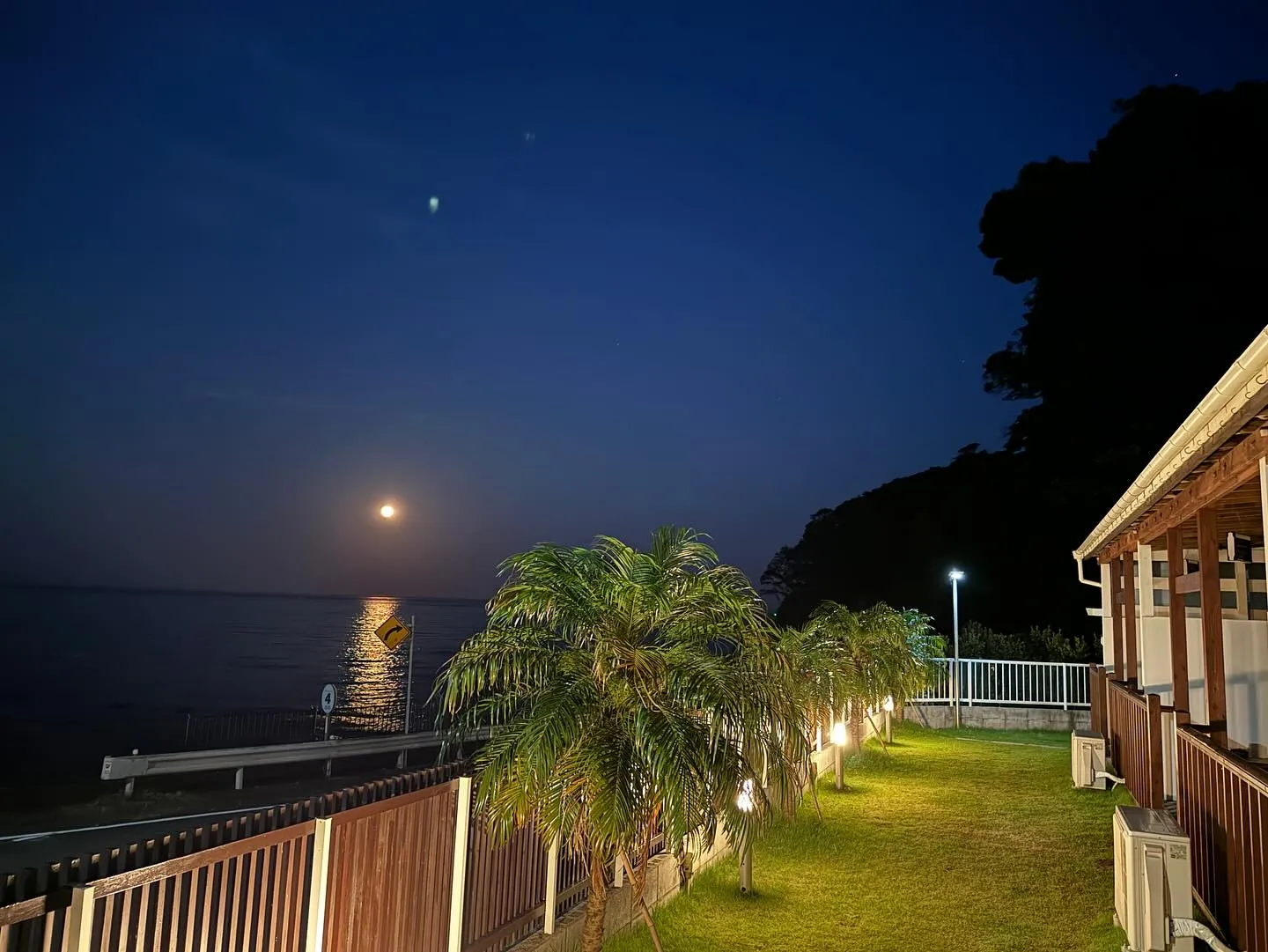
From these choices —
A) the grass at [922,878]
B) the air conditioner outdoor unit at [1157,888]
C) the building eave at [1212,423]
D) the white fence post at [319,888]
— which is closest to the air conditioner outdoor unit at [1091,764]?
the grass at [922,878]

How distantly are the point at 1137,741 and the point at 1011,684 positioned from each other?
996 cm

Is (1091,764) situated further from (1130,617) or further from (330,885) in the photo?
(330,885)

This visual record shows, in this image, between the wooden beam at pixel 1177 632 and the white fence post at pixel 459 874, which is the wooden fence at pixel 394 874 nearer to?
the white fence post at pixel 459 874

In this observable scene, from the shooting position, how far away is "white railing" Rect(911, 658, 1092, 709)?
58.3 ft

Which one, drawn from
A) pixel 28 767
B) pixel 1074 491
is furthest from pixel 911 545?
pixel 28 767

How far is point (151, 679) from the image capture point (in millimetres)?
56125

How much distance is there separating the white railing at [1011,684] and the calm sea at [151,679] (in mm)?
20843

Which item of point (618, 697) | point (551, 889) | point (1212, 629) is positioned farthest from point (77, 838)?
point (1212, 629)

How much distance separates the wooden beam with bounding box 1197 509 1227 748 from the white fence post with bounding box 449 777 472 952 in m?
4.39

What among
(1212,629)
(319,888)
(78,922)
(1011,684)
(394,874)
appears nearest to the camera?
(78,922)

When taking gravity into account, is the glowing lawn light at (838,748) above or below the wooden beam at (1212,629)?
below

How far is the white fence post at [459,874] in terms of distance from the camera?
4652mm

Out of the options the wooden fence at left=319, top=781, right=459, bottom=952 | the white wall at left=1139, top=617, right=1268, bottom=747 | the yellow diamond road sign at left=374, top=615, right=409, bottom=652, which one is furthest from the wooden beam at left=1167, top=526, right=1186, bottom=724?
the yellow diamond road sign at left=374, top=615, right=409, bottom=652

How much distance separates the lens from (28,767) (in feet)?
87.2
